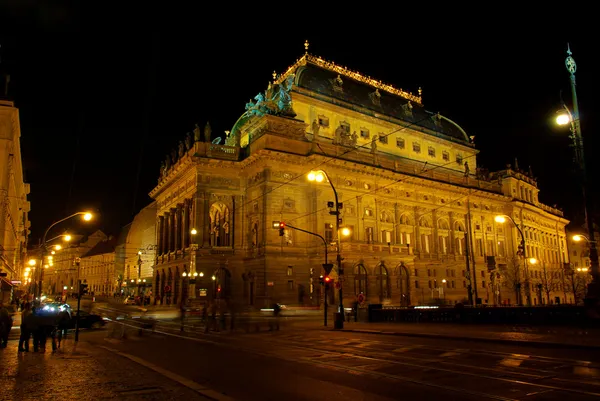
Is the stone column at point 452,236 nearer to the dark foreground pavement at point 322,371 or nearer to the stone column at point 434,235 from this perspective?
the stone column at point 434,235

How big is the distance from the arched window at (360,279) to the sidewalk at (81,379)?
33779 millimetres

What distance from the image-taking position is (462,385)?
1031cm

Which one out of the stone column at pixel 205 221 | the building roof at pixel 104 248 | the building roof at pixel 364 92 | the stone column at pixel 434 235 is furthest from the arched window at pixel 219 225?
the building roof at pixel 104 248

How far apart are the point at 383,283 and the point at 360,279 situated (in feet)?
11.8

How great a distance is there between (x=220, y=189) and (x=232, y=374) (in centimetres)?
4204

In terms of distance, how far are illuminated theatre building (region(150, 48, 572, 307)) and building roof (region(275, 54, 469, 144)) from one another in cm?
24

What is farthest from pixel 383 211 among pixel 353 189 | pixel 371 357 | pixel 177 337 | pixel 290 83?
pixel 371 357

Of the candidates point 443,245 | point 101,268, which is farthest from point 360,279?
point 101,268

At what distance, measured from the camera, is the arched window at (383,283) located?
49.8m

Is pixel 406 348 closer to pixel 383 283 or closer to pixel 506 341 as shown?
pixel 506 341

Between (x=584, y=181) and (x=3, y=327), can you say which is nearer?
(x=3, y=327)

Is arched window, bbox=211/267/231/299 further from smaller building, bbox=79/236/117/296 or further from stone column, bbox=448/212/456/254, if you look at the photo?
smaller building, bbox=79/236/117/296

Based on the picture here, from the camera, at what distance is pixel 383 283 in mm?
50531

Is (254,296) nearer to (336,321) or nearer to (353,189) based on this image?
(353,189)
